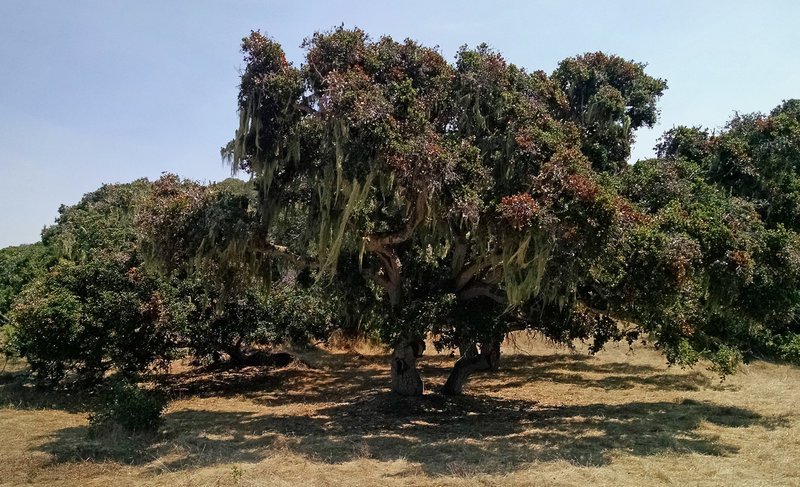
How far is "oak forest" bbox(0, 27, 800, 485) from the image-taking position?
28.7 feet

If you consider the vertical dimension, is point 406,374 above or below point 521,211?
below

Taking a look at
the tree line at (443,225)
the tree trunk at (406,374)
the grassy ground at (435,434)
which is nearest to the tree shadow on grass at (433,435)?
the grassy ground at (435,434)

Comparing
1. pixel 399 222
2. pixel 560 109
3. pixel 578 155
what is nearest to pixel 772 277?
pixel 578 155

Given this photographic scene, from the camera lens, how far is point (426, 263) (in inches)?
485

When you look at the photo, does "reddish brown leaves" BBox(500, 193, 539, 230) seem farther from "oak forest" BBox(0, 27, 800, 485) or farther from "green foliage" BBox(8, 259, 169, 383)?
"green foliage" BBox(8, 259, 169, 383)

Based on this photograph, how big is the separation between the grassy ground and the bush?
25 cm

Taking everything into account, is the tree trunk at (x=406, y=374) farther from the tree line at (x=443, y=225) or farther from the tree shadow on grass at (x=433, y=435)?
the tree shadow on grass at (x=433, y=435)

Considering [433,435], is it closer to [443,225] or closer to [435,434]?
[435,434]

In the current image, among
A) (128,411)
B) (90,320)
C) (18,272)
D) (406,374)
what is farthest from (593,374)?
(18,272)

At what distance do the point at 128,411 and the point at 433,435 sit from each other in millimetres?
5069

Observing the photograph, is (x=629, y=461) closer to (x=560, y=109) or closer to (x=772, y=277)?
(x=772, y=277)

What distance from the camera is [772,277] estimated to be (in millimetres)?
9867

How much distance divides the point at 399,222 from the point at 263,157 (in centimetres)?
279

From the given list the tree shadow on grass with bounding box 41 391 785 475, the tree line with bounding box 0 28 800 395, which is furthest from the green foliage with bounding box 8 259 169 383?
the tree shadow on grass with bounding box 41 391 785 475
